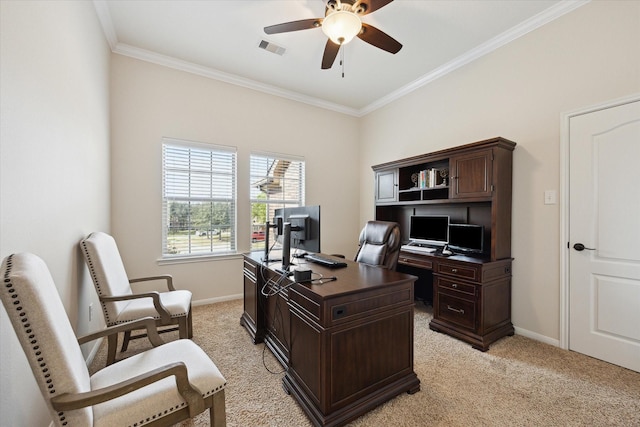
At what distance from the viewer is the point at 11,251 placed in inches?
45.1

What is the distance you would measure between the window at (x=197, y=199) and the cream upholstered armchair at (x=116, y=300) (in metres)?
1.21

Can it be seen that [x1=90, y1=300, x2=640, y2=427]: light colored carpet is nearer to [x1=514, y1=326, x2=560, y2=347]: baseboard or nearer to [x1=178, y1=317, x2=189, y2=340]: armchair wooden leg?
[x1=514, y1=326, x2=560, y2=347]: baseboard

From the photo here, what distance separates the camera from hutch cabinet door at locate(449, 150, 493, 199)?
8.89 feet

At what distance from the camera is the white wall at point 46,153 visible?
1.14 m

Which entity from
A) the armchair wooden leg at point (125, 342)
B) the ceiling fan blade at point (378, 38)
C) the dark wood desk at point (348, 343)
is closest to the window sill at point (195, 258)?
the armchair wooden leg at point (125, 342)

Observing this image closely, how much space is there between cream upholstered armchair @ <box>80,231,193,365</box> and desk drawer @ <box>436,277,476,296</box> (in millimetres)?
2582

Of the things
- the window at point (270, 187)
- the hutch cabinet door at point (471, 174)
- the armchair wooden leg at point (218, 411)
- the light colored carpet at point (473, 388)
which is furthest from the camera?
the window at point (270, 187)

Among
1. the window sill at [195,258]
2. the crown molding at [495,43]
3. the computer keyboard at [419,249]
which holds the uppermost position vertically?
the crown molding at [495,43]

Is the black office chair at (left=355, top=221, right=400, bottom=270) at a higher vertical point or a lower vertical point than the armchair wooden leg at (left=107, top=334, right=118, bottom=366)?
higher

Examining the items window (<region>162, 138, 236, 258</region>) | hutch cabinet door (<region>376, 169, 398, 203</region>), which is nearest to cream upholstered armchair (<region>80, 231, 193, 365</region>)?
window (<region>162, 138, 236, 258</region>)

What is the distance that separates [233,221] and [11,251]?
279cm

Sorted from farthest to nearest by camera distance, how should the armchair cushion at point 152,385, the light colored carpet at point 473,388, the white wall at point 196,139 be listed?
the white wall at point 196,139 → the light colored carpet at point 473,388 → the armchair cushion at point 152,385

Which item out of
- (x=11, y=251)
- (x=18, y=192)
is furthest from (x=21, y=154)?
(x=11, y=251)

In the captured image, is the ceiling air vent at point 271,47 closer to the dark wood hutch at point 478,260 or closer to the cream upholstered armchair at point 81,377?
the dark wood hutch at point 478,260
